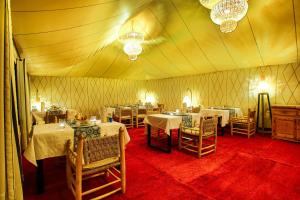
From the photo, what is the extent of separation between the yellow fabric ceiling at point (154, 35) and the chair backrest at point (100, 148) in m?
1.22

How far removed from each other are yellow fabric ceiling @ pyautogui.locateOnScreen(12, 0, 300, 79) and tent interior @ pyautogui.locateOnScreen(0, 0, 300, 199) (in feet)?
0.06

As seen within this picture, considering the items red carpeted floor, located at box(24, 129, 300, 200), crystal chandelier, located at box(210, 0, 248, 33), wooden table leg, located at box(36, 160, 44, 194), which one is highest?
crystal chandelier, located at box(210, 0, 248, 33)

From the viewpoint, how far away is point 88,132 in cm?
231

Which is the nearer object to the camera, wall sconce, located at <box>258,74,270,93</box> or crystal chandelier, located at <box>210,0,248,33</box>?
crystal chandelier, located at <box>210,0,248,33</box>

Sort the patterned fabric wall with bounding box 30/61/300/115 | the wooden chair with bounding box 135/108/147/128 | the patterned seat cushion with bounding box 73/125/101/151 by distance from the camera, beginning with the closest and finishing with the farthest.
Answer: the patterned seat cushion with bounding box 73/125/101/151 → the patterned fabric wall with bounding box 30/61/300/115 → the wooden chair with bounding box 135/108/147/128

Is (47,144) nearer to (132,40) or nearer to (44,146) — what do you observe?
(44,146)

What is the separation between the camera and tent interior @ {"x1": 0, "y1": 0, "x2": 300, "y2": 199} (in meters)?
1.98

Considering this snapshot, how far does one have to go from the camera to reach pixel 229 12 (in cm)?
249

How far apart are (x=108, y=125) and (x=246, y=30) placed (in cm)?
363

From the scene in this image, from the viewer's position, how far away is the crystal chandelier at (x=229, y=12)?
245cm

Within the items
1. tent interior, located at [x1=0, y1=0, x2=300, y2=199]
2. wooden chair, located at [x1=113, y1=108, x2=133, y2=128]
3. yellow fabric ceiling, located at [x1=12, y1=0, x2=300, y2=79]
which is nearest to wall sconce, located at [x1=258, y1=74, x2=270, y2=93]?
tent interior, located at [x1=0, y1=0, x2=300, y2=199]

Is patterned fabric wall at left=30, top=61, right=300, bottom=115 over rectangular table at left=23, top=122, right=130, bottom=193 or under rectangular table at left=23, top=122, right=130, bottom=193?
over

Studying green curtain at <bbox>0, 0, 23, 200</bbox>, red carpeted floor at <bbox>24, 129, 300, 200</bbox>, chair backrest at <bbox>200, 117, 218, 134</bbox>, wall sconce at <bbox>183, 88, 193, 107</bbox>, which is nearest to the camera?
green curtain at <bbox>0, 0, 23, 200</bbox>

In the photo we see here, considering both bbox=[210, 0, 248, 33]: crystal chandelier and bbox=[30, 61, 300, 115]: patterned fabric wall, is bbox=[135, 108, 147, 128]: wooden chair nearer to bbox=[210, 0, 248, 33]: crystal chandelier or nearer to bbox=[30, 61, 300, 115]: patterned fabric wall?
bbox=[30, 61, 300, 115]: patterned fabric wall
